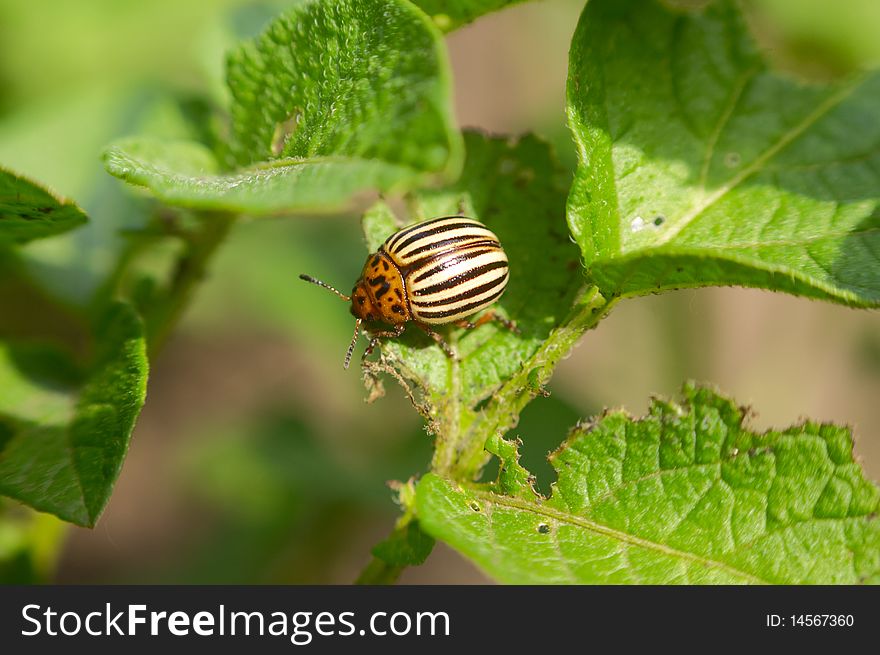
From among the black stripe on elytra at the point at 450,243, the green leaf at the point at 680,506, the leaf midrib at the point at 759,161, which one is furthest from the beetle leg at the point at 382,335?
the leaf midrib at the point at 759,161

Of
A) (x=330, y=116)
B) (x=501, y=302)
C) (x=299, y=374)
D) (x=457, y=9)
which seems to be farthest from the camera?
(x=299, y=374)

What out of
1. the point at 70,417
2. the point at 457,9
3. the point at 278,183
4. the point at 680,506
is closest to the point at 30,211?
the point at 70,417

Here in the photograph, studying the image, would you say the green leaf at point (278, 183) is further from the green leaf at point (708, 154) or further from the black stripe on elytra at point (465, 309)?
the black stripe on elytra at point (465, 309)

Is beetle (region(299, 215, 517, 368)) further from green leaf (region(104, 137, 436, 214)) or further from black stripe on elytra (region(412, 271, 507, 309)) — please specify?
green leaf (region(104, 137, 436, 214))

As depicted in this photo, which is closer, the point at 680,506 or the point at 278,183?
the point at 278,183

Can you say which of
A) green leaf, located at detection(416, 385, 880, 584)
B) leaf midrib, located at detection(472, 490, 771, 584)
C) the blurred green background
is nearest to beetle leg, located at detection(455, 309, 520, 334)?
Answer: green leaf, located at detection(416, 385, 880, 584)

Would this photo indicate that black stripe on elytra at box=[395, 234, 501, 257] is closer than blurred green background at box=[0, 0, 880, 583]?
Yes

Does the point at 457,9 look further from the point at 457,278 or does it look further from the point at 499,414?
the point at 499,414
